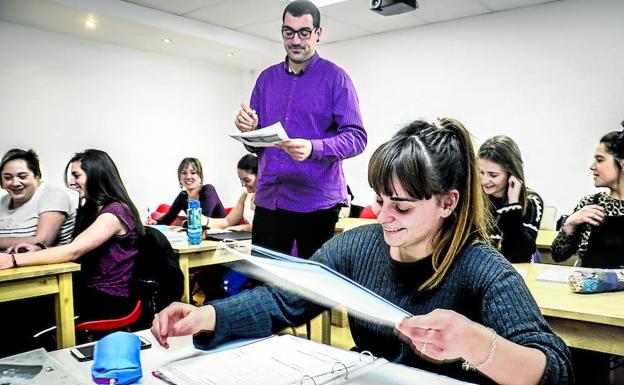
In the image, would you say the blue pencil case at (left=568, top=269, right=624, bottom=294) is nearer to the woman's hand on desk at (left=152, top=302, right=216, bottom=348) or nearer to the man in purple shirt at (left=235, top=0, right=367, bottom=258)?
the man in purple shirt at (left=235, top=0, right=367, bottom=258)

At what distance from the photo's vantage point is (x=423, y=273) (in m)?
1.06

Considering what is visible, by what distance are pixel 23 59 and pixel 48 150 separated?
2.85ft

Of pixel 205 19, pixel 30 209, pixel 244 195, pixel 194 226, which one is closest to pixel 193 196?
pixel 244 195

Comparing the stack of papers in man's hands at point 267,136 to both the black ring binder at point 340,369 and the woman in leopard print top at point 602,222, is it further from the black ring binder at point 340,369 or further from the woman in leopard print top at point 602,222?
the woman in leopard print top at point 602,222

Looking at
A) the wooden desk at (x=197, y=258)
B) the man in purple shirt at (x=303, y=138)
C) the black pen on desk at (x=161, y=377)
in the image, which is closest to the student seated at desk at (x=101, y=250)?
the wooden desk at (x=197, y=258)

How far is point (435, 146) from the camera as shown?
1.03 m

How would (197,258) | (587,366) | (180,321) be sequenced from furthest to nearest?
1. (197,258)
2. (587,366)
3. (180,321)

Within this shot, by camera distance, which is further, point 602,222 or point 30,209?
point 30,209

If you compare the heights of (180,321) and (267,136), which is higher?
(267,136)

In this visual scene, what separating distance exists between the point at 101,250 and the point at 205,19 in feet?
10.6

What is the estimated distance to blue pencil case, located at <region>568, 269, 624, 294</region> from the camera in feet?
5.49

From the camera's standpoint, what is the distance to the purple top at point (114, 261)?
235cm

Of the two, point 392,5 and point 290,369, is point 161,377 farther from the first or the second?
point 392,5

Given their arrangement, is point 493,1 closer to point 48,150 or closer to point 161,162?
point 161,162
